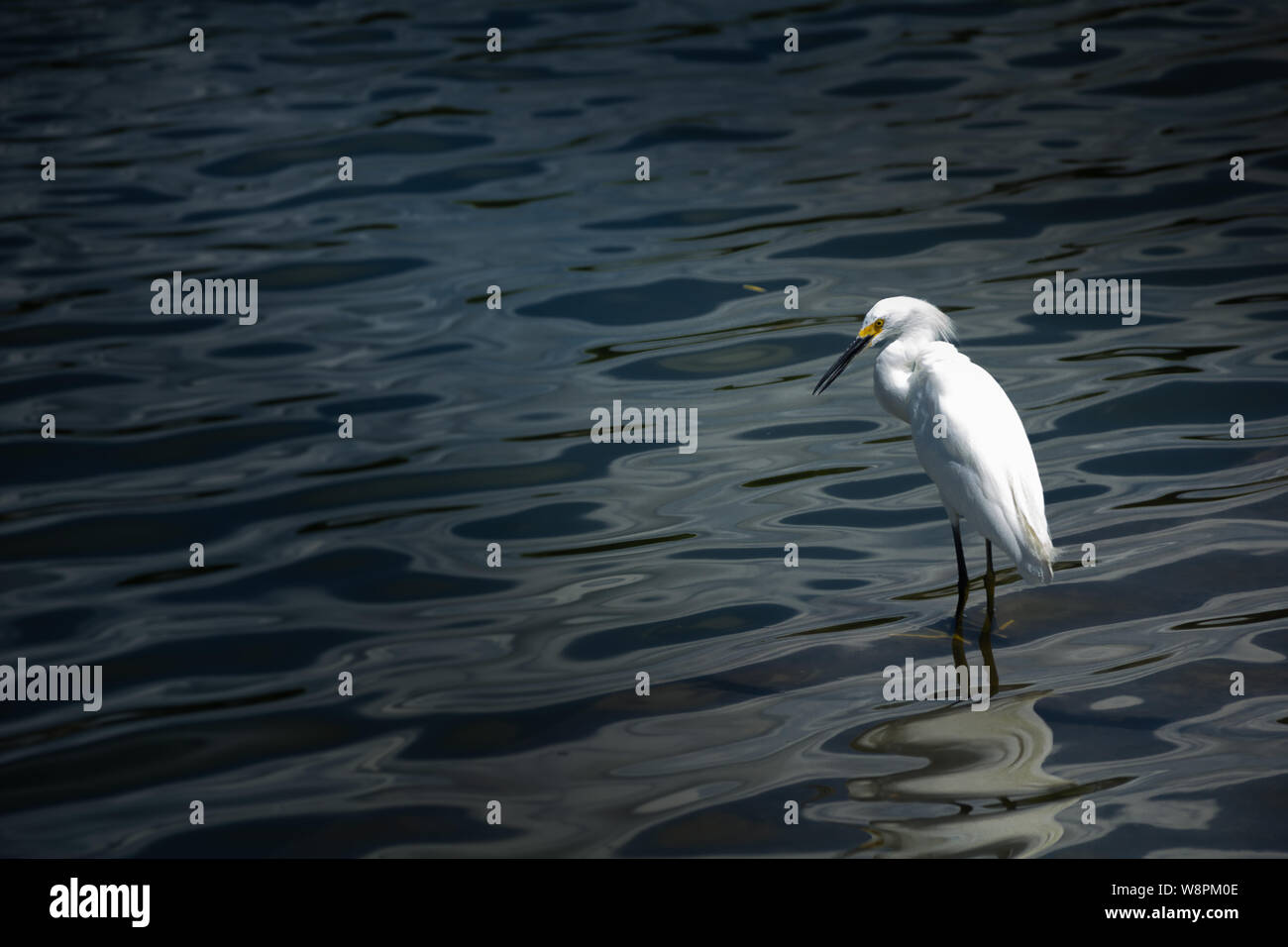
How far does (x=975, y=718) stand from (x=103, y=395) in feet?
26.2

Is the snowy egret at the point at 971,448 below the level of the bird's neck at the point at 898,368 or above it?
below

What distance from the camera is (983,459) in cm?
628

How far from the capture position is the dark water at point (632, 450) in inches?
218

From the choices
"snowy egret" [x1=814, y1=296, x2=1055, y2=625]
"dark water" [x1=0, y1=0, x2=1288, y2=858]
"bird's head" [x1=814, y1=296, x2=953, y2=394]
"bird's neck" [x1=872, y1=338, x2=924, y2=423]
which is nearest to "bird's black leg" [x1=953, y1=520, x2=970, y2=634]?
"snowy egret" [x1=814, y1=296, x2=1055, y2=625]

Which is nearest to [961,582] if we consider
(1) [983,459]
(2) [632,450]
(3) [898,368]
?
(1) [983,459]

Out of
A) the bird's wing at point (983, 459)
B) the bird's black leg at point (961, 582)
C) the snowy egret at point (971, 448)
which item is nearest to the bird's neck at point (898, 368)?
the snowy egret at point (971, 448)

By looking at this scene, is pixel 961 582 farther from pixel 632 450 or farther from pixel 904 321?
pixel 632 450

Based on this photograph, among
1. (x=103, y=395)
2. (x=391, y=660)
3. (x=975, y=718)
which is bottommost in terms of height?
(x=975, y=718)

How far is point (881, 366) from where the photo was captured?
7117 millimetres

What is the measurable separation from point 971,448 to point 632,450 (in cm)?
349

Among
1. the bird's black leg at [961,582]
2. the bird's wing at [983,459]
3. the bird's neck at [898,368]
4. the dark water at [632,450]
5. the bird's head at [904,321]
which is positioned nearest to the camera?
the dark water at [632,450]

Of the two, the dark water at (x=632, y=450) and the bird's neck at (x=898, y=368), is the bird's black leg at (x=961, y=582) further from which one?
the bird's neck at (x=898, y=368)

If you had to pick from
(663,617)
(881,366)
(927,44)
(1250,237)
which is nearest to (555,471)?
(663,617)
